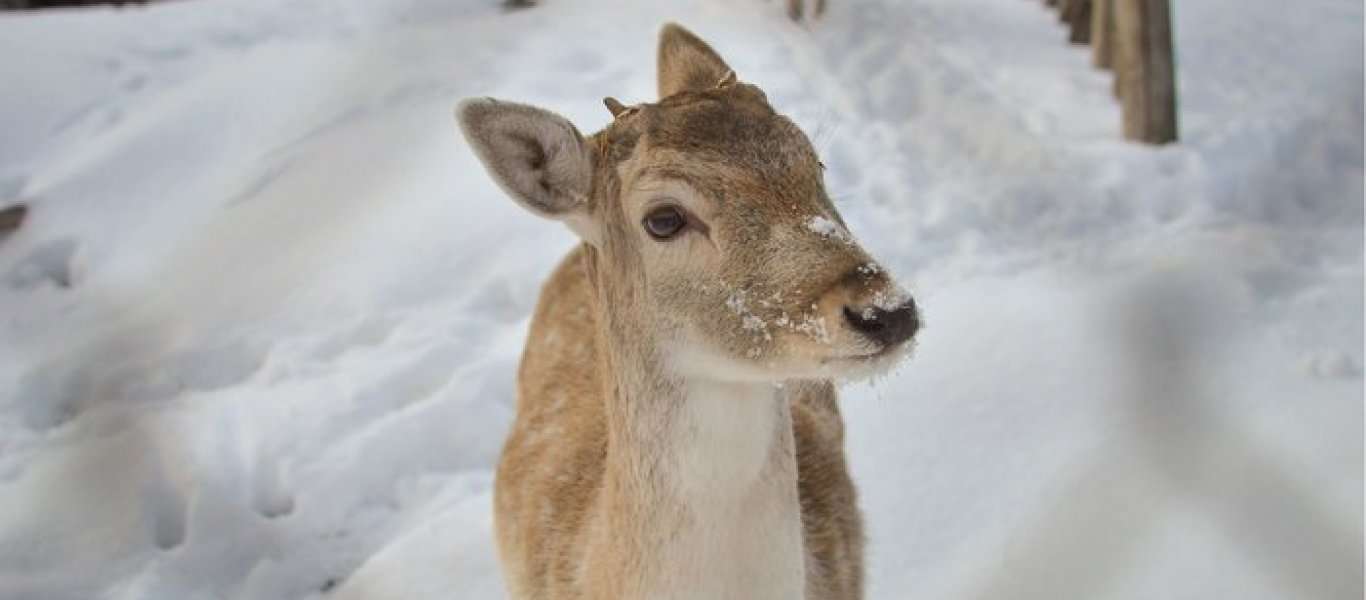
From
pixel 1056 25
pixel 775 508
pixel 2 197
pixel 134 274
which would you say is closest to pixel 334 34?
pixel 2 197

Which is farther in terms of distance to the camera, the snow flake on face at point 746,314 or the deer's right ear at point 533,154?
the deer's right ear at point 533,154

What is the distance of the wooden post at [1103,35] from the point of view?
22.1 ft

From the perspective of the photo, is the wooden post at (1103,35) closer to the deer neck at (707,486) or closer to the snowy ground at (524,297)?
the snowy ground at (524,297)

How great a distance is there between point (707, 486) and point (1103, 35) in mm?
5232

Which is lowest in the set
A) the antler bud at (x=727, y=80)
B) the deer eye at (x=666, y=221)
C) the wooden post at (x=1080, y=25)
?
the wooden post at (x=1080, y=25)

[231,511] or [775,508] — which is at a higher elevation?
[775,508]

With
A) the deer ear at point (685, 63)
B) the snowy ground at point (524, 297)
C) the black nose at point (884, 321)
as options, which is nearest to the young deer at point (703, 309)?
the black nose at point (884, 321)

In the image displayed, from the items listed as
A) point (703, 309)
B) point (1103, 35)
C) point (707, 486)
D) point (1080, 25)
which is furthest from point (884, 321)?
point (1080, 25)

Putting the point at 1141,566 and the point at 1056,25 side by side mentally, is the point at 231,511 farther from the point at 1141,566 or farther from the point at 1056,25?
the point at 1056,25

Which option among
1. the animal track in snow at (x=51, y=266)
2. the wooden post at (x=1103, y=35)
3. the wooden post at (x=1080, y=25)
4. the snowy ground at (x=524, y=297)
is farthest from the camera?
the wooden post at (x=1080, y=25)

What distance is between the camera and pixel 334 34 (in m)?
6.52

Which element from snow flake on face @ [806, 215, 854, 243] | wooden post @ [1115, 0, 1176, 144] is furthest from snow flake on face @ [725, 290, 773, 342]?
wooden post @ [1115, 0, 1176, 144]

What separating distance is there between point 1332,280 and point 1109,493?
1676 millimetres

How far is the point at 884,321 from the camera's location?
6.42 feet
